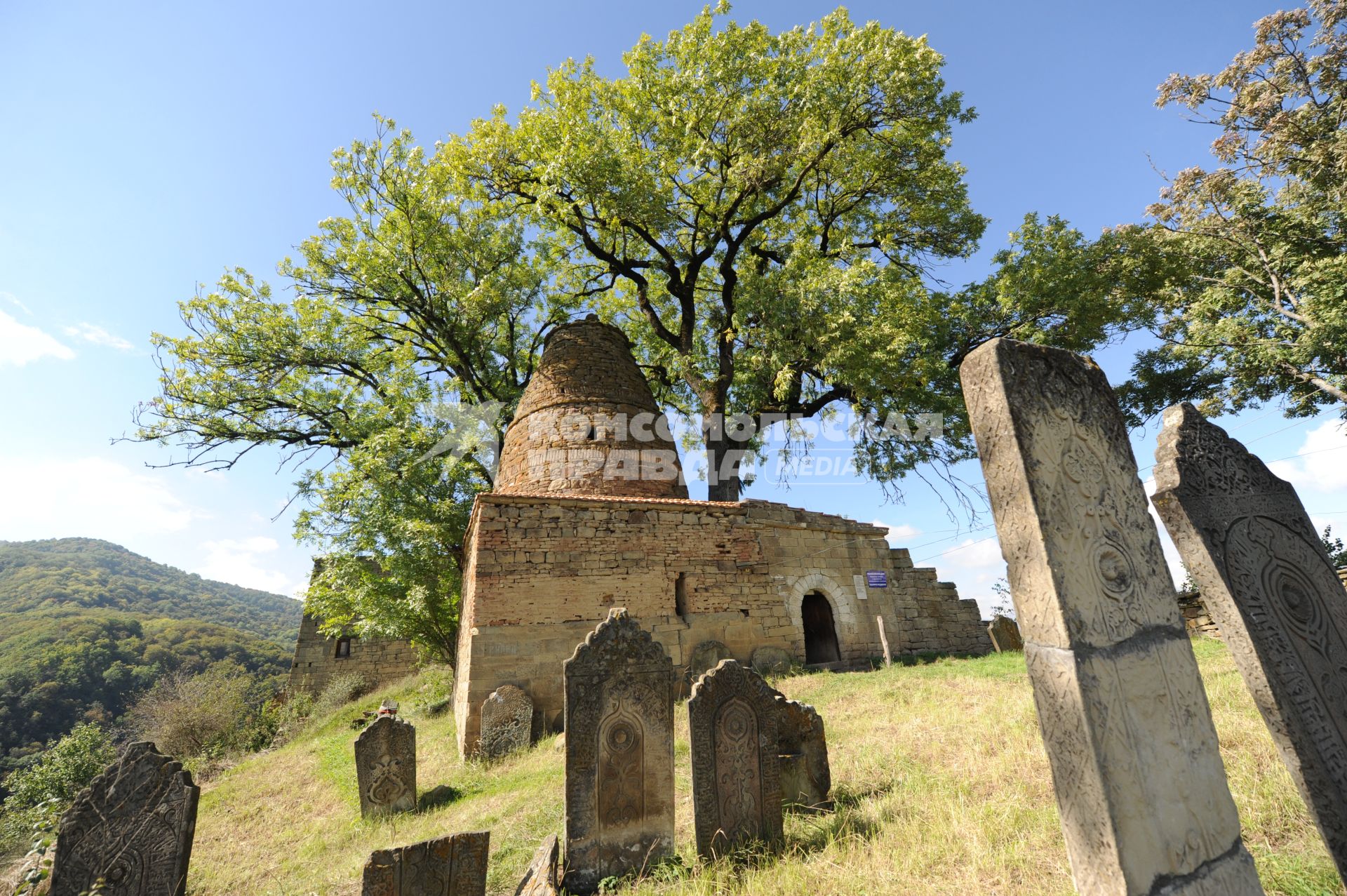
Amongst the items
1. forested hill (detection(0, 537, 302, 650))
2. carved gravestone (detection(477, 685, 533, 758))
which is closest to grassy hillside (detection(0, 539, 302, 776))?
forested hill (detection(0, 537, 302, 650))

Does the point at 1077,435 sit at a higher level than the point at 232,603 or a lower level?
lower

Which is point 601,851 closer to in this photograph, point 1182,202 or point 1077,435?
point 1077,435

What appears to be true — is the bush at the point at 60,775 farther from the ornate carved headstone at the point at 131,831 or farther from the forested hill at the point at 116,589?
the forested hill at the point at 116,589

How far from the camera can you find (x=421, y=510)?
39.0ft

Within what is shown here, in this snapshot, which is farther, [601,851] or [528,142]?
[528,142]

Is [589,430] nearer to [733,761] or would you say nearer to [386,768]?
[386,768]

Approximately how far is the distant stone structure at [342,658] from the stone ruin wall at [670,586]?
11.2 metres

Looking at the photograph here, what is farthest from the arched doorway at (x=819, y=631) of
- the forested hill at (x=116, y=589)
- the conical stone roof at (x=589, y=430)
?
the forested hill at (x=116, y=589)

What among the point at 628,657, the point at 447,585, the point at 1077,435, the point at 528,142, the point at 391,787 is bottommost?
the point at 391,787

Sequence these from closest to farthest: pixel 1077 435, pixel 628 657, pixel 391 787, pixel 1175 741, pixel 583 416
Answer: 1. pixel 1175 741
2. pixel 1077 435
3. pixel 628 657
4. pixel 391 787
5. pixel 583 416

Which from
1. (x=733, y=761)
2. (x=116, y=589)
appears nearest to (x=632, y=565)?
(x=733, y=761)

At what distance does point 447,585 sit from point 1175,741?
1253 cm

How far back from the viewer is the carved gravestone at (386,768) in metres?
5.95

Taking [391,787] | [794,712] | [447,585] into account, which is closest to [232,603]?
[447,585]
